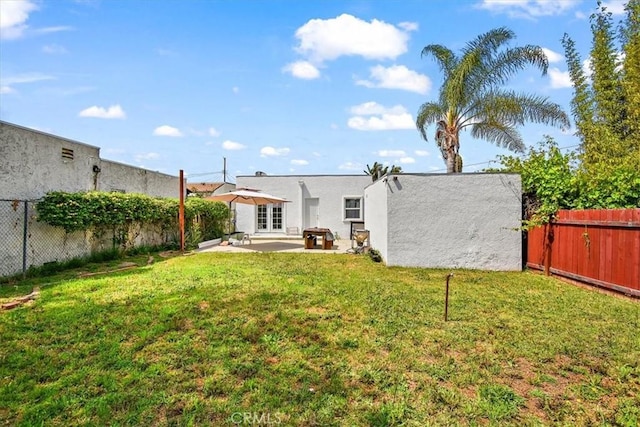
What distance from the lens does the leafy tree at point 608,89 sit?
11.2 metres

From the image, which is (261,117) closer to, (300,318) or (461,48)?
(461,48)

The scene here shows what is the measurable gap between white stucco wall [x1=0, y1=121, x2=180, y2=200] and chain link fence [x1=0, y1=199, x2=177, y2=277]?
1.39ft

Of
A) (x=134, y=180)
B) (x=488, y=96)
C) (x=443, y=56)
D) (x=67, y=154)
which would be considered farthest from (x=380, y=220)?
(x=134, y=180)

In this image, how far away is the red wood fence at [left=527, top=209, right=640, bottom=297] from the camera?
6.51 meters

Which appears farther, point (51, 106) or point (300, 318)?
point (51, 106)

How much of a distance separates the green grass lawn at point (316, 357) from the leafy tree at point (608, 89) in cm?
725

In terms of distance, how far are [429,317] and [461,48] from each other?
474 inches

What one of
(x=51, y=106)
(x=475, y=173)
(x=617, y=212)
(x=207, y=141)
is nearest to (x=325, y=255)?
(x=475, y=173)

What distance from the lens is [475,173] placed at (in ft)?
32.7

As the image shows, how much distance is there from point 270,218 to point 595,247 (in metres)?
16.0

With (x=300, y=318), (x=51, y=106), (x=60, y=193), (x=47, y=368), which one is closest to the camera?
(x=47, y=368)

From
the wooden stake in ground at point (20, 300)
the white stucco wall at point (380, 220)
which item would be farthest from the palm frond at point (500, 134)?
the wooden stake in ground at point (20, 300)

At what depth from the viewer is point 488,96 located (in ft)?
44.9

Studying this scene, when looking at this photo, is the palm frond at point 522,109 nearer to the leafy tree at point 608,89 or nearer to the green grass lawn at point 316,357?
the leafy tree at point 608,89
